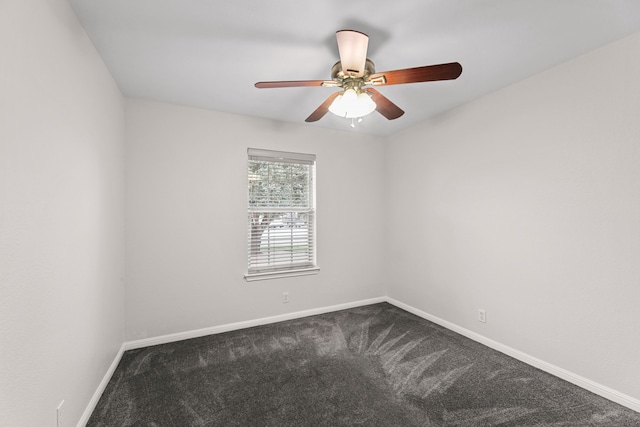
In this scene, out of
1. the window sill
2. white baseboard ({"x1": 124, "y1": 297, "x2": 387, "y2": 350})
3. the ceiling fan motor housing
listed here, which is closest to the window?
the window sill

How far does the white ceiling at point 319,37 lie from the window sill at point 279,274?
1981 millimetres

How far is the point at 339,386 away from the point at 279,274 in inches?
61.5

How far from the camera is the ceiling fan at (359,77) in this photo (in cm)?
→ 158

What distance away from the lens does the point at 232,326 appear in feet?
10.5

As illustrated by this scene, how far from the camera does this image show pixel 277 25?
5.77 feet

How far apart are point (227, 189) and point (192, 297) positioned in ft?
4.00

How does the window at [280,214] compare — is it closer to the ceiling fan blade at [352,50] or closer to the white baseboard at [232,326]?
the white baseboard at [232,326]

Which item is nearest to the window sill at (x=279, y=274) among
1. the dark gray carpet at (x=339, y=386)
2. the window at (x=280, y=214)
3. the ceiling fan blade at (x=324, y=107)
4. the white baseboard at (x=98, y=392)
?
the window at (x=280, y=214)

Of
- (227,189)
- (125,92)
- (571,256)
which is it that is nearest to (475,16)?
(571,256)

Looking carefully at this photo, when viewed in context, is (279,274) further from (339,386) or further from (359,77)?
(359,77)

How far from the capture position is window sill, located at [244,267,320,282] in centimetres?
332

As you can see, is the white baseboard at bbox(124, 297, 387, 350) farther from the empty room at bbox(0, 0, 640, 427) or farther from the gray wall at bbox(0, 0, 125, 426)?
the gray wall at bbox(0, 0, 125, 426)

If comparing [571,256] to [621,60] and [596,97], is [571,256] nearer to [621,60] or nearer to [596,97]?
[596,97]

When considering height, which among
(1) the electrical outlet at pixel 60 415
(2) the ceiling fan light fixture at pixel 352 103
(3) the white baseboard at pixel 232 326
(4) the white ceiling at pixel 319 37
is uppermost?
(4) the white ceiling at pixel 319 37
